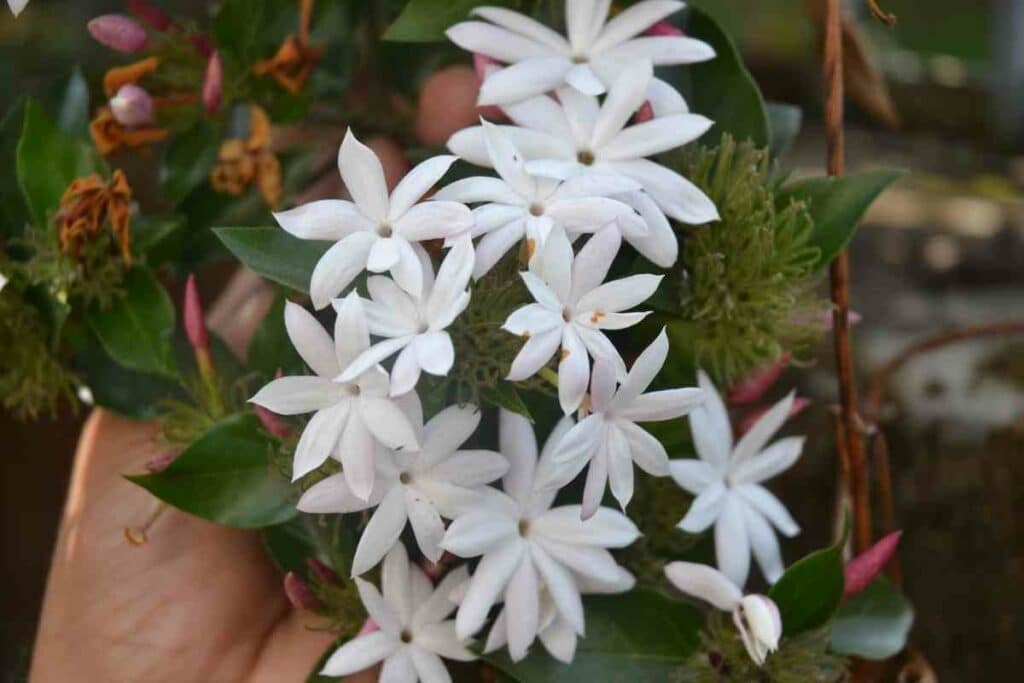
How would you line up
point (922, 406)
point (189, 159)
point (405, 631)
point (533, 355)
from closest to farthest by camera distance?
point (533, 355), point (405, 631), point (189, 159), point (922, 406)

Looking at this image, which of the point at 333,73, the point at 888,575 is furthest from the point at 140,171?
the point at 888,575

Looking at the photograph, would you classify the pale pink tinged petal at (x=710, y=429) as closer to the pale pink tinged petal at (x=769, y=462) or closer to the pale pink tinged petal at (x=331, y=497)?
the pale pink tinged petal at (x=769, y=462)

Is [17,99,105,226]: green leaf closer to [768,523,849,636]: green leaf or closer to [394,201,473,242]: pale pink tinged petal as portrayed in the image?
[394,201,473,242]: pale pink tinged petal

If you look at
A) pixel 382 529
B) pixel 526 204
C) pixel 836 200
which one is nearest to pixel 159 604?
pixel 382 529

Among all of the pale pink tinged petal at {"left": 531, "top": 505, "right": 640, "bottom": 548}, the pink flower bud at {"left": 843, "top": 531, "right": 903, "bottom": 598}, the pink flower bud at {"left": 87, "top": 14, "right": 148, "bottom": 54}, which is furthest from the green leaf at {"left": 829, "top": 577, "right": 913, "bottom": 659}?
the pink flower bud at {"left": 87, "top": 14, "right": 148, "bottom": 54}

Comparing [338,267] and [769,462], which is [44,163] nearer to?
[338,267]
